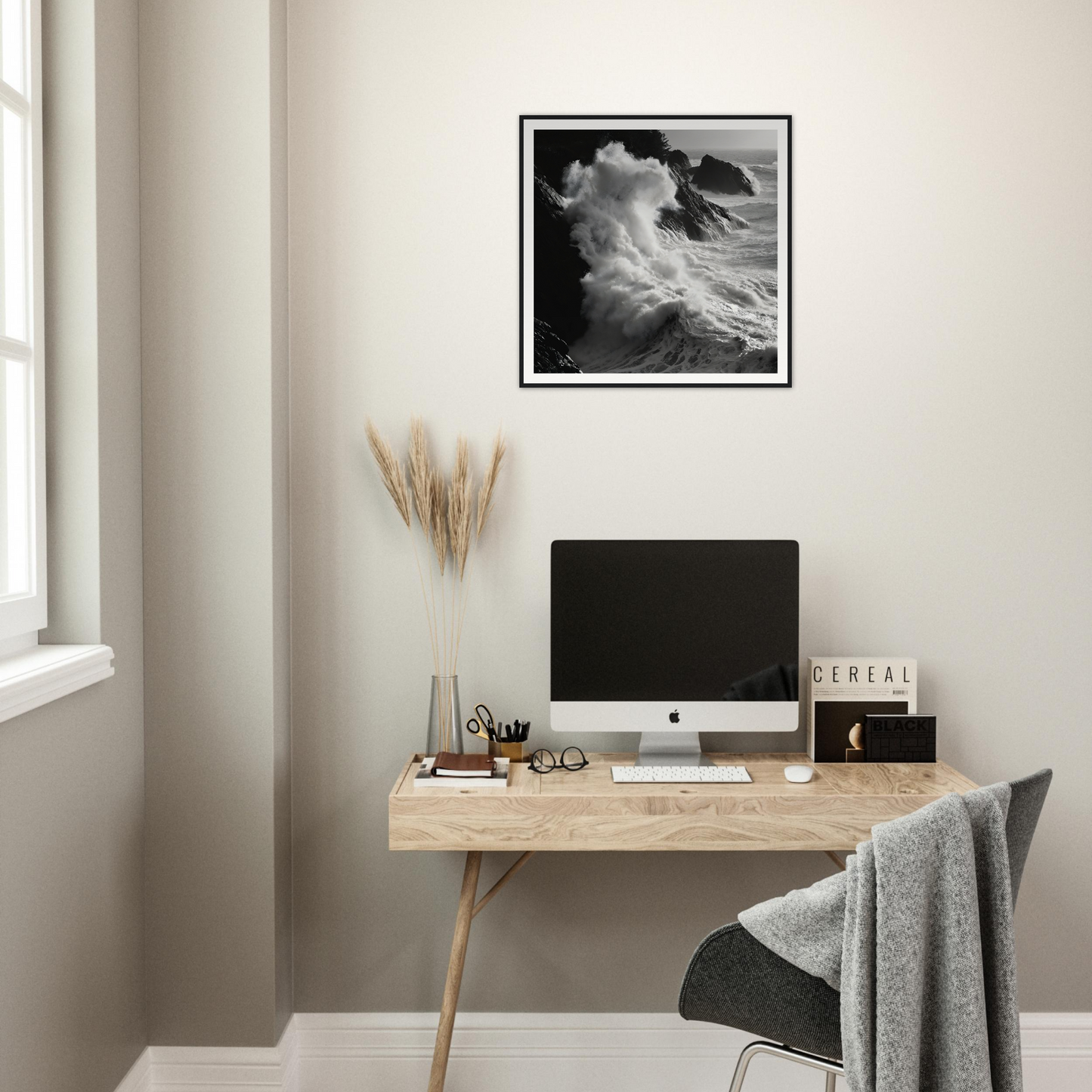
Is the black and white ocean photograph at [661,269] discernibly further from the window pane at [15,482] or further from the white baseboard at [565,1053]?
the white baseboard at [565,1053]

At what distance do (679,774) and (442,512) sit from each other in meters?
0.80

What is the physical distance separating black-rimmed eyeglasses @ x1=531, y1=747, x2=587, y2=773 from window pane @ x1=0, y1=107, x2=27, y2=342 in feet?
4.41

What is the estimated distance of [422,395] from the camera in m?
2.21

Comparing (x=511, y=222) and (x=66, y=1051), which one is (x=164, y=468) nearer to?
(x=511, y=222)

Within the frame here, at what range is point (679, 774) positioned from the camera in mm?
1963

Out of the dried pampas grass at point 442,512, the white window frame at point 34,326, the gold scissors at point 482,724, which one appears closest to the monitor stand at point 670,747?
the gold scissors at point 482,724

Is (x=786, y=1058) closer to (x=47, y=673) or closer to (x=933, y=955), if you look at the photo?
(x=933, y=955)

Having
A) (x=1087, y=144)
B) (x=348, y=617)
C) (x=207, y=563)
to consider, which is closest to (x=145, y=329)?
(x=207, y=563)

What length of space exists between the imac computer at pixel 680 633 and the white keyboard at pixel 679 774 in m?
0.08

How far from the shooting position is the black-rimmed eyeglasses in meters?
2.06

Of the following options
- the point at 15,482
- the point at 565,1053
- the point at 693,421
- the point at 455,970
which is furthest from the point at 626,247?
the point at 565,1053

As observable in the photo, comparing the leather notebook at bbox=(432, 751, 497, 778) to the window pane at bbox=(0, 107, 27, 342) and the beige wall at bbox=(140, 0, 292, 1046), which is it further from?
the window pane at bbox=(0, 107, 27, 342)

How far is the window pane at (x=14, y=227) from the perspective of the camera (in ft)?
5.58

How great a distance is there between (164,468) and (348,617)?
534mm
